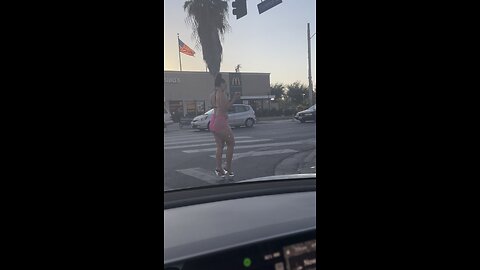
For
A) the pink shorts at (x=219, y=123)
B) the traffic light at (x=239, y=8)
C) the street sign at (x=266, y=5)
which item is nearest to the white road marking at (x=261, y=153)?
the pink shorts at (x=219, y=123)

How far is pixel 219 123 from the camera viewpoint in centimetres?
550

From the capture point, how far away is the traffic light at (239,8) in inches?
114

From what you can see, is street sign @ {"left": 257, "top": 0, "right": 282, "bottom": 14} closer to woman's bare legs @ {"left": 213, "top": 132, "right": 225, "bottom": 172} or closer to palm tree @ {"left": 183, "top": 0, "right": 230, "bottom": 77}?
palm tree @ {"left": 183, "top": 0, "right": 230, "bottom": 77}

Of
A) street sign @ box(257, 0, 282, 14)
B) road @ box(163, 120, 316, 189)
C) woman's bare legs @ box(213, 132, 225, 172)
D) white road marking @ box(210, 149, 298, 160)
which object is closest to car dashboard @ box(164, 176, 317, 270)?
street sign @ box(257, 0, 282, 14)

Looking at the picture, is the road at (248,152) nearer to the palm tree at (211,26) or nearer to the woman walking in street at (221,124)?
the woman walking in street at (221,124)

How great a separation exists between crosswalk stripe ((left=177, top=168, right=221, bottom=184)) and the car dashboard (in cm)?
305

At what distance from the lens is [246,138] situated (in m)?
10.5

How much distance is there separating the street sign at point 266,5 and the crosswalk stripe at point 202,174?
2.98 m

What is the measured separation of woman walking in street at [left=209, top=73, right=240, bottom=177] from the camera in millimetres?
5051

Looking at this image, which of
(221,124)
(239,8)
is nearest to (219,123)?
(221,124)

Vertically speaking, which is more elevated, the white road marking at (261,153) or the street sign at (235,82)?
the street sign at (235,82)

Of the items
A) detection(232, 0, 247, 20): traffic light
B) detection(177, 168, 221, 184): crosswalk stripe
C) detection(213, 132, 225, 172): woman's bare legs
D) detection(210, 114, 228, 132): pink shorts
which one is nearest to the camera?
detection(232, 0, 247, 20): traffic light
